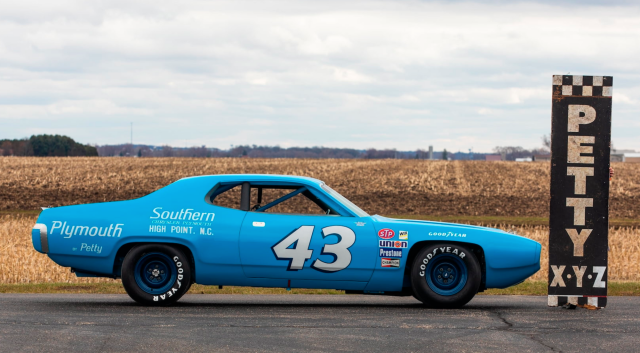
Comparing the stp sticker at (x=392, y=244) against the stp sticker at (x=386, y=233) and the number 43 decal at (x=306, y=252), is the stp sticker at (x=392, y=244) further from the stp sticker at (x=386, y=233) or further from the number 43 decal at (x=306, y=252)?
the number 43 decal at (x=306, y=252)

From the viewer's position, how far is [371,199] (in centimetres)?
3791

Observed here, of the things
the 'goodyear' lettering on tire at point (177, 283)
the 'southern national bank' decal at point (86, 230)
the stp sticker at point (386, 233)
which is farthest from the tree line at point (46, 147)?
the stp sticker at point (386, 233)

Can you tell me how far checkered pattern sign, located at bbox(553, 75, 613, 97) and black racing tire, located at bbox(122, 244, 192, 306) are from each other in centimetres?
455

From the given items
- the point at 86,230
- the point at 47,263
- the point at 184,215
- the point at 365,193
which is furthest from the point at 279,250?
the point at 365,193

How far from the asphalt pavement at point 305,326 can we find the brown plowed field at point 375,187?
2272cm

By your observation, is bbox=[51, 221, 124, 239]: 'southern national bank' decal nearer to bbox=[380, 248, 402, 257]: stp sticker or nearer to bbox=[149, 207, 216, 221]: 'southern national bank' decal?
bbox=[149, 207, 216, 221]: 'southern national bank' decal

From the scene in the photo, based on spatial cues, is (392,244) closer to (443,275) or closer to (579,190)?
(443,275)

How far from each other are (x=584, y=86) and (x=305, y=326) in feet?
13.6

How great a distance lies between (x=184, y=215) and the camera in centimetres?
941

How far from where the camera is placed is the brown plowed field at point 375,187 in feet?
114

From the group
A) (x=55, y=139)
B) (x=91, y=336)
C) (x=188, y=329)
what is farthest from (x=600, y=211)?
(x=55, y=139)

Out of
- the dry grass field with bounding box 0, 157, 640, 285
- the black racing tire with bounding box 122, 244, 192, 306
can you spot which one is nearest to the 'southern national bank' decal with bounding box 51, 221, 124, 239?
the black racing tire with bounding box 122, 244, 192, 306

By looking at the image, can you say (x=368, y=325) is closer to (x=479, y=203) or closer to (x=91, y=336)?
(x=91, y=336)

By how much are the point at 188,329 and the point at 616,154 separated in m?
163
